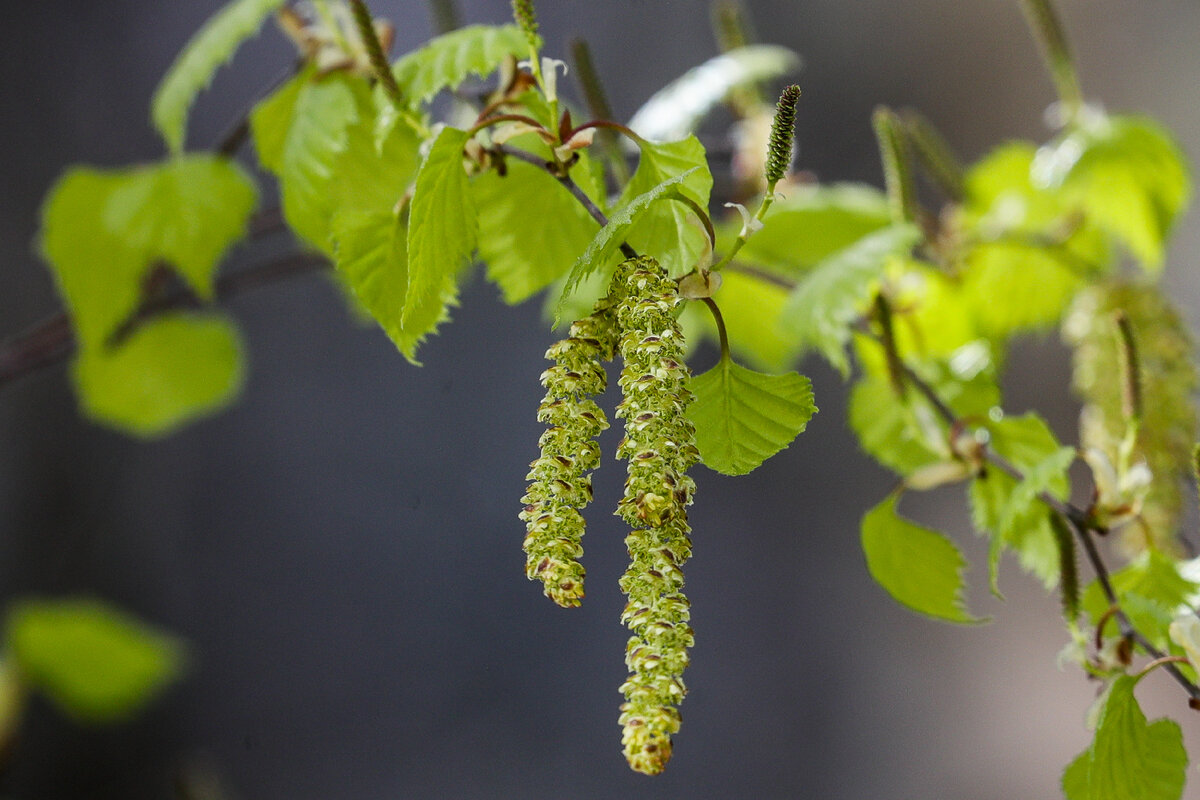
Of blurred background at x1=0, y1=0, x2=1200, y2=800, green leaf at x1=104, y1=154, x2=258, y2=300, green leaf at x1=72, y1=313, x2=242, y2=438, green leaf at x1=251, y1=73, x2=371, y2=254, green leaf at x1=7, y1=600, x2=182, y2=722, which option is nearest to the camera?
green leaf at x1=251, y1=73, x2=371, y2=254

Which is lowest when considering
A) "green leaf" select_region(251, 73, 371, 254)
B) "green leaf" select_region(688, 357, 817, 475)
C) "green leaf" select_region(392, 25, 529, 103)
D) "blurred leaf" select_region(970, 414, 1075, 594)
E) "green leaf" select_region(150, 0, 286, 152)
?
"blurred leaf" select_region(970, 414, 1075, 594)

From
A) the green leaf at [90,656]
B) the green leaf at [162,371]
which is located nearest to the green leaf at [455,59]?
the green leaf at [162,371]

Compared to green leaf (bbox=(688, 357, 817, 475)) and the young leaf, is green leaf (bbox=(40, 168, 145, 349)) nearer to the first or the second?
the young leaf

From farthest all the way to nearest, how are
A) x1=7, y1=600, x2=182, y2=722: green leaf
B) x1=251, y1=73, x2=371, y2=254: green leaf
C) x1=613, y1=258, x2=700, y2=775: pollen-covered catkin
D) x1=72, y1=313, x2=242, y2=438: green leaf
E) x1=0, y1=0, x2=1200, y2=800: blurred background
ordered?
x1=0, y1=0, x2=1200, y2=800: blurred background
x1=7, y1=600, x2=182, y2=722: green leaf
x1=72, y1=313, x2=242, y2=438: green leaf
x1=251, y1=73, x2=371, y2=254: green leaf
x1=613, y1=258, x2=700, y2=775: pollen-covered catkin

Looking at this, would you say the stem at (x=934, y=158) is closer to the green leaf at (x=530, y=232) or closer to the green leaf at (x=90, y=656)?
the green leaf at (x=530, y=232)

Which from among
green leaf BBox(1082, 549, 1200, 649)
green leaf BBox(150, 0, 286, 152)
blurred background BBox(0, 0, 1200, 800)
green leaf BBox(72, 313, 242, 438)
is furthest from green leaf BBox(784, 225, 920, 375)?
blurred background BBox(0, 0, 1200, 800)

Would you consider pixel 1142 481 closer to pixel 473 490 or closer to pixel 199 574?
pixel 473 490
